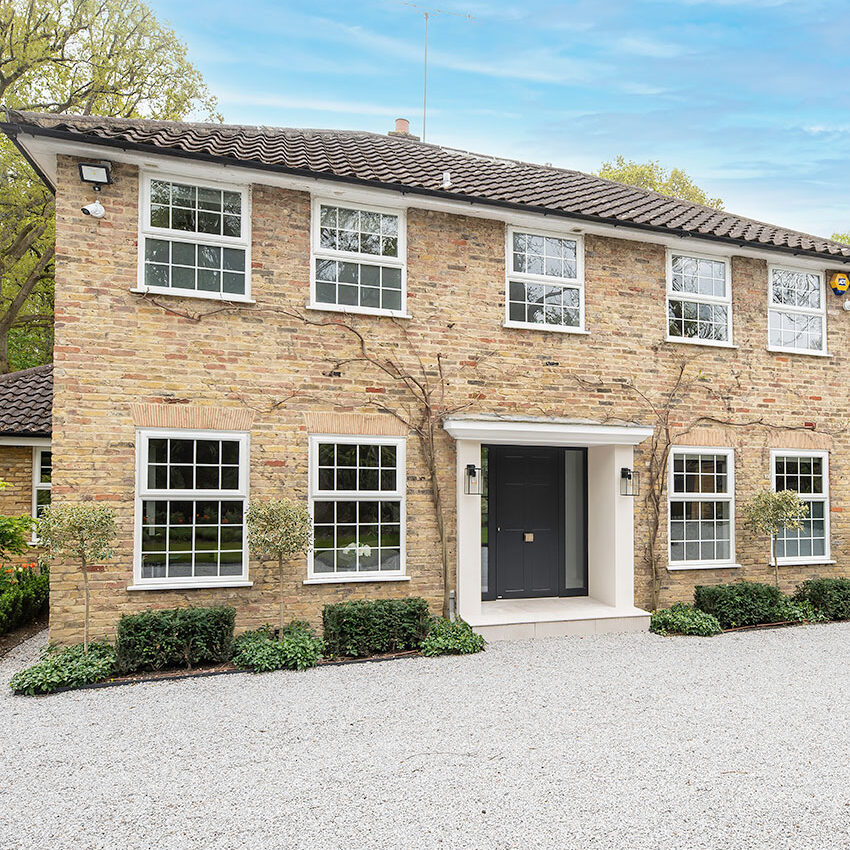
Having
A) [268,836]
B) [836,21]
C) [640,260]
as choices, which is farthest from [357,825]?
[836,21]

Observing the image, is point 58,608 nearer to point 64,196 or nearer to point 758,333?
point 64,196

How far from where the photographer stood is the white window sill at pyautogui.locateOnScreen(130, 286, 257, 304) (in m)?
7.79

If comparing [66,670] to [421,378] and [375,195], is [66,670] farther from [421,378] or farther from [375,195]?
[375,195]

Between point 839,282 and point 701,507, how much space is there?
16.9 feet

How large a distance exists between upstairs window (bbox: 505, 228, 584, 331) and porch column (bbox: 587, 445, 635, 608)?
2.16 metres

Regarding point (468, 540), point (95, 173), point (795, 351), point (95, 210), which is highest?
point (95, 173)

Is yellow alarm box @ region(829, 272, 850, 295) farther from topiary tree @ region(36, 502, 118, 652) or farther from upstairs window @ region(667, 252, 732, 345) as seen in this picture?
topiary tree @ region(36, 502, 118, 652)

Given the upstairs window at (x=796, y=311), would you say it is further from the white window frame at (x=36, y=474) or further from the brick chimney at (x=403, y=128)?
the white window frame at (x=36, y=474)

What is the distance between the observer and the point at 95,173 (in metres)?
7.54

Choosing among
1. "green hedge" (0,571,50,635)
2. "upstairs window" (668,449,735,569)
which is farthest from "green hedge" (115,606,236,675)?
"upstairs window" (668,449,735,569)

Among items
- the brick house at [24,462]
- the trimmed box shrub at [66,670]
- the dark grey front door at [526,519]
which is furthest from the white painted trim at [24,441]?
the dark grey front door at [526,519]

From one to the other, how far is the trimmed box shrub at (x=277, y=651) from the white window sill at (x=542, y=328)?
5.28m

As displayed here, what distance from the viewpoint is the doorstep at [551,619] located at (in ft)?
28.1

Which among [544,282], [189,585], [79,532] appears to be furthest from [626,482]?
[79,532]
